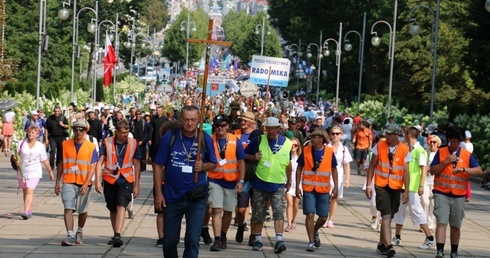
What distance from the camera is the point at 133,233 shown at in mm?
15953

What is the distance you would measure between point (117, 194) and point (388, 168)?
338 cm

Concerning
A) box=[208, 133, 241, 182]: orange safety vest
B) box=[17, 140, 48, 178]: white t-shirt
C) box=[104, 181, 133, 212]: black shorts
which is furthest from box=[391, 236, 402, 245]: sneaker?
box=[17, 140, 48, 178]: white t-shirt

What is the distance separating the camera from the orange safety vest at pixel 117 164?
14242 mm

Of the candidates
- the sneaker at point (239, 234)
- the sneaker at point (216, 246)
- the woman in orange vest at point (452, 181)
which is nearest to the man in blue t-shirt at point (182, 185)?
the sneaker at point (216, 246)

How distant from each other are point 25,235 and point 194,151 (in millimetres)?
5680

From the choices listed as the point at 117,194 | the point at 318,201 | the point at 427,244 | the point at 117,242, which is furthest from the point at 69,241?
the point at 427,244

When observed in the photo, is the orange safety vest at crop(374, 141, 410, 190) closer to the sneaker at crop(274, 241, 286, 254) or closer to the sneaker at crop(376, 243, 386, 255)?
the sneaker at crop(376, 243, 386, 255)

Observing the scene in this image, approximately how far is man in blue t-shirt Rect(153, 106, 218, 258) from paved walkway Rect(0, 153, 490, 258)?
3204 millimetres

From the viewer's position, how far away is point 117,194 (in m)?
14.3

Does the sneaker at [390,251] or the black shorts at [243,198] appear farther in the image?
the black shorts at [243,198]

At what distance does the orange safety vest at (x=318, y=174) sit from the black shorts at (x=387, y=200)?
26.6 inches

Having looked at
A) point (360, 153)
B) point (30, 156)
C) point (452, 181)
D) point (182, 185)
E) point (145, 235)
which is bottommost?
point (145, 235)

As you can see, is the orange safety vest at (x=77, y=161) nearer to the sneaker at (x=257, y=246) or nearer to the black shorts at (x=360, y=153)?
the sneaker at (x=257, y=246)

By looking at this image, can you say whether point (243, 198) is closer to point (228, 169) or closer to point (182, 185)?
point (228, 169)
